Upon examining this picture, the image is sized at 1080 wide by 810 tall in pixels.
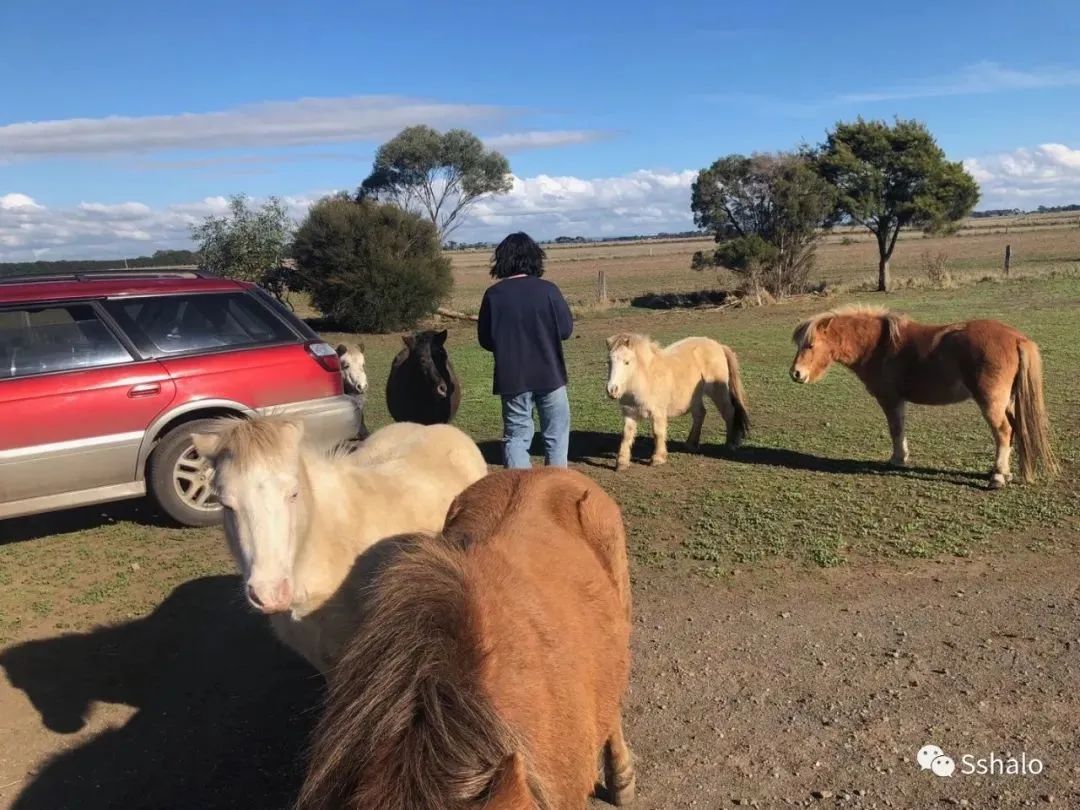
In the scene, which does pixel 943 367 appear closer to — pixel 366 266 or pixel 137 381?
pixel 137 381

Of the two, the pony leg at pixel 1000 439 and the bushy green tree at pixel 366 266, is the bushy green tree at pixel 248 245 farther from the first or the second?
the pony leg at pixel 1000 439

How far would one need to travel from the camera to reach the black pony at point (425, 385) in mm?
9203

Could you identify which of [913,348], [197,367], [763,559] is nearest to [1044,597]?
[763,559]

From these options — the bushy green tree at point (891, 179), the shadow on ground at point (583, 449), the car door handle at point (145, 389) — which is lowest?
the shadow on ground at point (583, 449)

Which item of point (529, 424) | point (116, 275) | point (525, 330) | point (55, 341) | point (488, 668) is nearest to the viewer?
point (488, 668)

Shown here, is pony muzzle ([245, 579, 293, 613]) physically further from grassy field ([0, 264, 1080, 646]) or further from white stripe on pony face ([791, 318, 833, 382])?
white stripe on pony face ([791, 318, 833, 382])

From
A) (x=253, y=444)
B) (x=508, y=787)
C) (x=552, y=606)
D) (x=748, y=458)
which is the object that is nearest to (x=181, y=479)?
(x=253, y=444)

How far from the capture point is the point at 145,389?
20.9ft

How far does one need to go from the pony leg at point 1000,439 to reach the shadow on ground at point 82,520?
23.8 ft

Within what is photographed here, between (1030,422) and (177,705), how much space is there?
702 centimetres

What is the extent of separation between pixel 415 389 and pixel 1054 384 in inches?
341

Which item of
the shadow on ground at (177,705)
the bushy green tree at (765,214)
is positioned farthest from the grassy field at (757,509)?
the bushy green tree at (765,214)

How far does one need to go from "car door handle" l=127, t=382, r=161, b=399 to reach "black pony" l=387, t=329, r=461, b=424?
131 inches

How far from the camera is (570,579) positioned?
2523 mm
